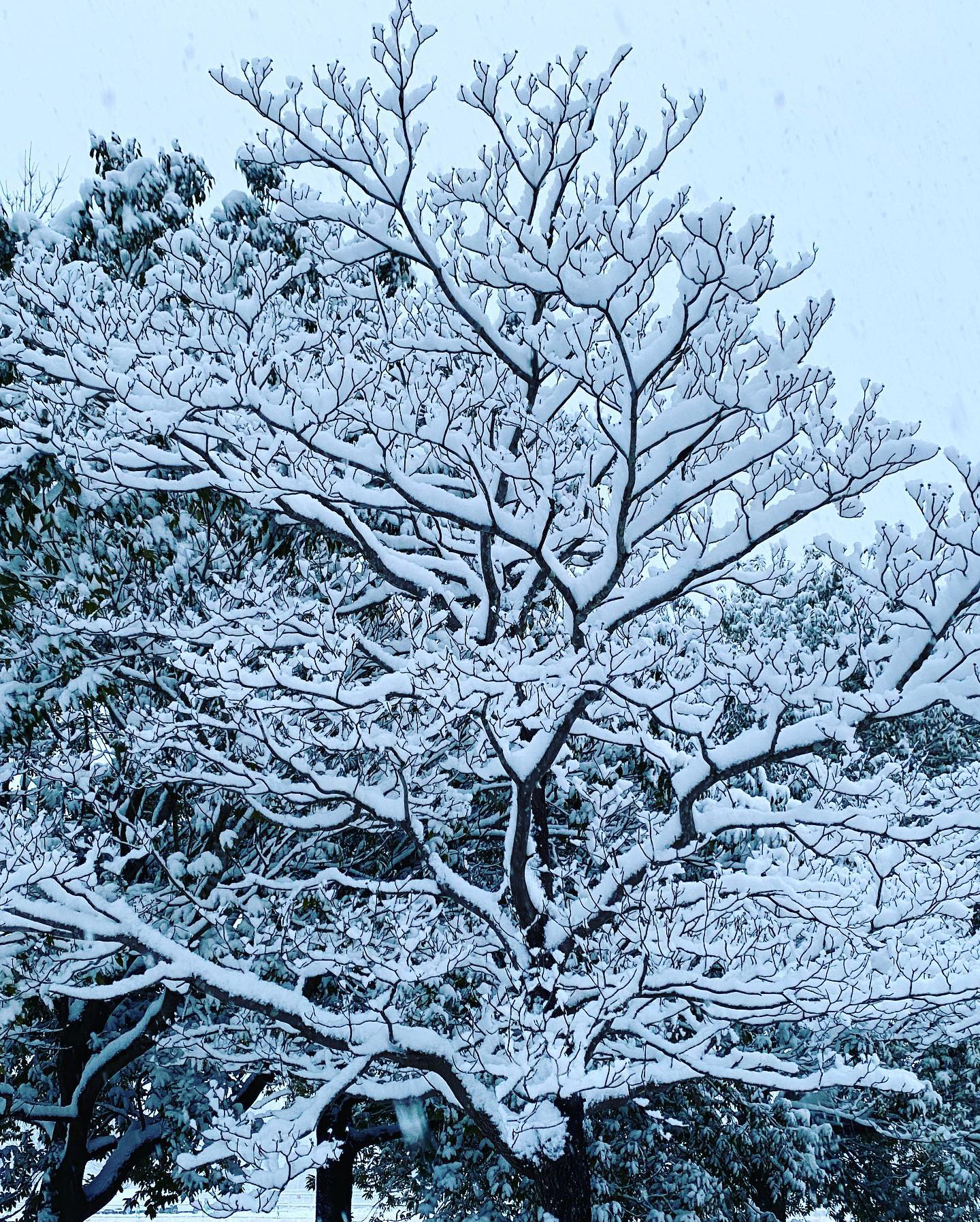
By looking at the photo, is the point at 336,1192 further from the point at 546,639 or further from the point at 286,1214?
the point at 286,1214

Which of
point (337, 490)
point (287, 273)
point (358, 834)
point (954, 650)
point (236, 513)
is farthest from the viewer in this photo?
point (358, 834)

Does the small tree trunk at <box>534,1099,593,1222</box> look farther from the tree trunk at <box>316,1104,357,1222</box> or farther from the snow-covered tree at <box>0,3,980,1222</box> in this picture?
the tree trunk at <box>316,1104,357,1222</box>

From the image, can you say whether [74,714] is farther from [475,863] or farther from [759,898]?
[759,898]

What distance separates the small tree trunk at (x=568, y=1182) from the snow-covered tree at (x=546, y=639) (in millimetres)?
16

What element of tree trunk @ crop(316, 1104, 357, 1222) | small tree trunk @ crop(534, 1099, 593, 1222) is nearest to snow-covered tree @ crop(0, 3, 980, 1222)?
small tree trunk @ crop(534, 1099, 593, 1222)

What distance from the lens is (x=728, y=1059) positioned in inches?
246

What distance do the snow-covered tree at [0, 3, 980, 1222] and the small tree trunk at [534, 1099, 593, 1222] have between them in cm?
2

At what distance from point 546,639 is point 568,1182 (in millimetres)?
3412

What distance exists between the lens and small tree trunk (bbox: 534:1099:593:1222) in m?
5.98

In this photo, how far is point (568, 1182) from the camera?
19.8 feet

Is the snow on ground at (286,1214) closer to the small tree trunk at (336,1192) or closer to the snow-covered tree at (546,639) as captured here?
the small tree trunk at (336,1192)

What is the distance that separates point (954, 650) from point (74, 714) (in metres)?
6.51

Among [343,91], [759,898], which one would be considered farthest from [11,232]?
[759,898]

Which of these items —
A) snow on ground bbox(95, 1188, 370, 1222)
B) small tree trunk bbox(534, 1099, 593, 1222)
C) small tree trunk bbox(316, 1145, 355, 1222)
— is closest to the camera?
small tree trunk bbox(534, 1099, 593, 1222)
